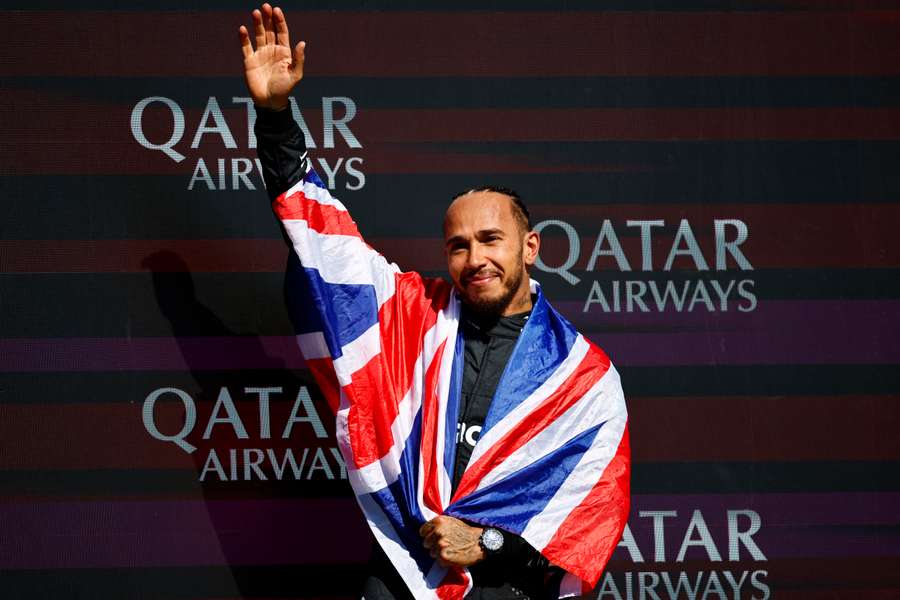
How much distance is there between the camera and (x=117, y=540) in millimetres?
3025

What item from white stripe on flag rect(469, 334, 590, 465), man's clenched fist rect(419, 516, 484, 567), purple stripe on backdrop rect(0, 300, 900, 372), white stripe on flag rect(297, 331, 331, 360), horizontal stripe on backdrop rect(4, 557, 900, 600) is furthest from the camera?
purple stripe on backdrop rect(0, 300, 900, 372)

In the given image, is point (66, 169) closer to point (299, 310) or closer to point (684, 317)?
point (299, 310)

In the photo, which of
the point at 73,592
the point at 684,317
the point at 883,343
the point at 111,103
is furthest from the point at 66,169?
the point at 883,343

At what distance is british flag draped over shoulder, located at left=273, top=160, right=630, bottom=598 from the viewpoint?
2451 millimetres

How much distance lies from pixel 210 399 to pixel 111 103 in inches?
34.7

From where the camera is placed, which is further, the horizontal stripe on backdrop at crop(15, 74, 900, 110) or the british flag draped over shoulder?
the horizontal stripe on backdrop at crop(15, 74, 900, 110)

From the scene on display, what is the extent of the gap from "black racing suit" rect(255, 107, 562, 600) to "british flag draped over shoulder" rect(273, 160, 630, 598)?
1.4 inches

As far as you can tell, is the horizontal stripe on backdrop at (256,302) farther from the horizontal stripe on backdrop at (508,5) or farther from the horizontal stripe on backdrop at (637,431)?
the horizontal stripe on backdrop at (508,5)

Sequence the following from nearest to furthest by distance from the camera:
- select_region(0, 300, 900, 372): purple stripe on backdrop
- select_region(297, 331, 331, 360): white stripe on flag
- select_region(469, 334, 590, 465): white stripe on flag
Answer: select_region(469, 334, 590, 465): white stripe on flag < select_region(297, 331, 331, 360): white stripe on flag < select_region(0, 300, 900, 372): purple stripe on backdrop

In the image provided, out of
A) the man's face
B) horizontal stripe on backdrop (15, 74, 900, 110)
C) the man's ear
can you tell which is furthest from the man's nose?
horizontal stripe on backdrop (15, 74, 900, 110)

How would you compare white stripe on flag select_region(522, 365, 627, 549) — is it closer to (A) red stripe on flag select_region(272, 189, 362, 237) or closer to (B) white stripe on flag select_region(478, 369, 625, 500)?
(B) white stripe on flag select_region(478, 369, 625, 500)

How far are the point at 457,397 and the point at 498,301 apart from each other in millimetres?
244

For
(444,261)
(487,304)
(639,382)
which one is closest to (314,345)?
(487,304)

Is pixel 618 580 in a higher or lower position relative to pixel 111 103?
lower
